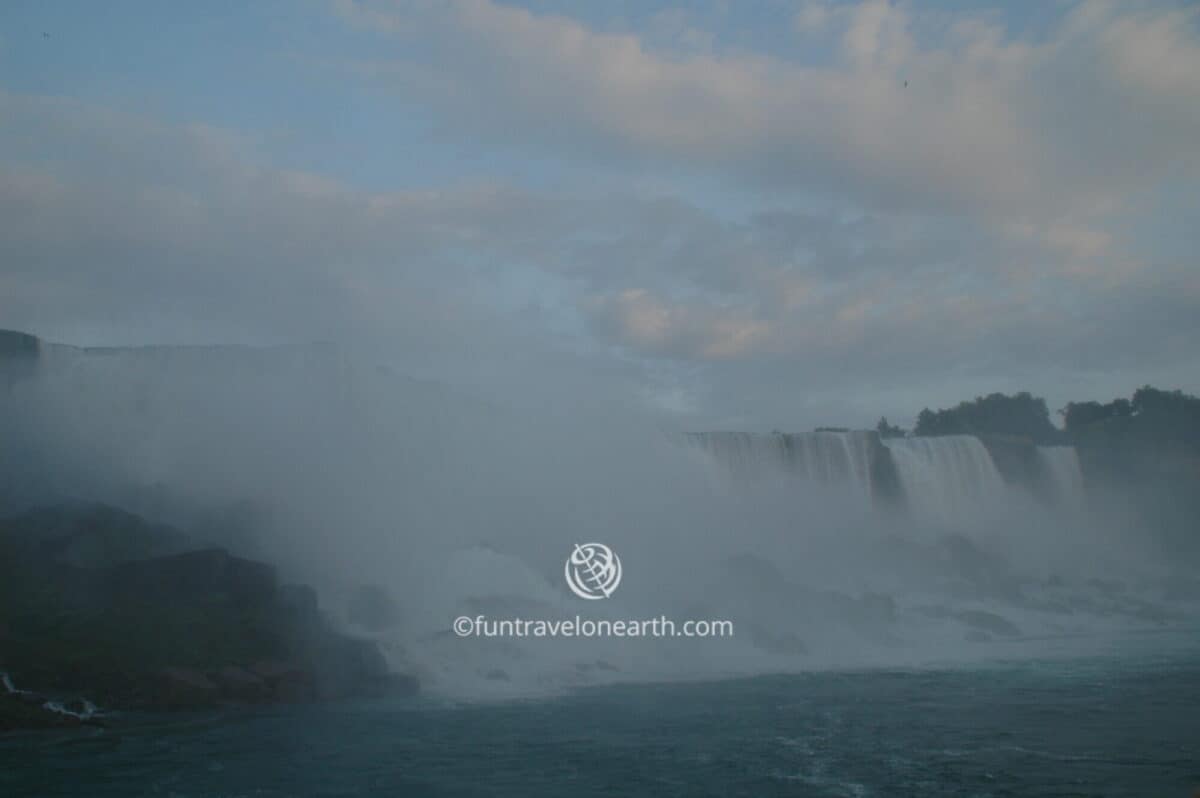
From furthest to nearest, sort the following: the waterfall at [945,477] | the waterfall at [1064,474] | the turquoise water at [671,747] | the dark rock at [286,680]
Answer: the waterfall at [1064,474]
the waterfall at [945,477]
the dark rock at [286,680]
the turquoise water at [671,747]

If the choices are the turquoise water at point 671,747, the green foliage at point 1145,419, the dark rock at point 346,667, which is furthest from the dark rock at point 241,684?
the green foliage at point 1145,419

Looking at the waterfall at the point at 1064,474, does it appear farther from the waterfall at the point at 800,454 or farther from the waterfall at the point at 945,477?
the waterfall at the point at 800,454

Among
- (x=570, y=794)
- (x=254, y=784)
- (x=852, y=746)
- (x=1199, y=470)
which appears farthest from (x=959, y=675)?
(x=1199, y=470)

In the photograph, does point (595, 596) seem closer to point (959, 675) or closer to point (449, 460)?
point (449, 460)

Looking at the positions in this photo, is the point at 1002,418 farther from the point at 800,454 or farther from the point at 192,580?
the point at 192,580

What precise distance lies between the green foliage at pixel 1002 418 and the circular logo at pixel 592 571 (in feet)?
119

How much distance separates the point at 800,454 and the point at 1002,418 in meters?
27.6

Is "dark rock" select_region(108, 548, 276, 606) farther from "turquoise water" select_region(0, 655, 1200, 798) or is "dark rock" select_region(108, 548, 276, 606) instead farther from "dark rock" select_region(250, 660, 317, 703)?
"turquoise water" select_region(0, 655, 1200, 798)

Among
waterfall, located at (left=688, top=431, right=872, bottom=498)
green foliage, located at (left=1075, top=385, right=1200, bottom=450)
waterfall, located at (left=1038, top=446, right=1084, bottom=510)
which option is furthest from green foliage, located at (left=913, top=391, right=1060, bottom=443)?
waterfall, located at (left=688, top=431, right=872, bottom=498)

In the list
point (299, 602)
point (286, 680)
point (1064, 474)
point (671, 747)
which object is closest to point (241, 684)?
point (286, 680)

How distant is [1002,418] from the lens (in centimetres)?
6050

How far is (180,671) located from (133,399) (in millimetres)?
11890

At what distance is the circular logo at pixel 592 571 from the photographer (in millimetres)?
27531

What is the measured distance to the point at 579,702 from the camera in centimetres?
1902
